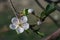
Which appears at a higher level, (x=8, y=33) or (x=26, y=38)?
(x=8, y=33)

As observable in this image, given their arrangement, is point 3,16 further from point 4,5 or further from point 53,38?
point 53,38

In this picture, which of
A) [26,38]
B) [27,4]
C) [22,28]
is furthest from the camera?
[27,4]

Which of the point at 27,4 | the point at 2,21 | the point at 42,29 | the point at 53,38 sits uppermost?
the point at 27,4

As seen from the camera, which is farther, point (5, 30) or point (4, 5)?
point (4, 5)

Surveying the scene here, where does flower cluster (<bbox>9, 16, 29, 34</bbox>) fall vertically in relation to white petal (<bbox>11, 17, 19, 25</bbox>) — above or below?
below

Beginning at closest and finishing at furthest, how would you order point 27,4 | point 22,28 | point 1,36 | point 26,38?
point 22,28 → point 26,38 → point 1,36 → point 27,4

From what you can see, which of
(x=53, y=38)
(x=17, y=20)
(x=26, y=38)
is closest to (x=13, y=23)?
(x=17, y=20)

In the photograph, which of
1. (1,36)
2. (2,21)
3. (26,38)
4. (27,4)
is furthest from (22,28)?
(27,4)

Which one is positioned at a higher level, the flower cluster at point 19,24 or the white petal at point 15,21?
the white petal at point 15,21
